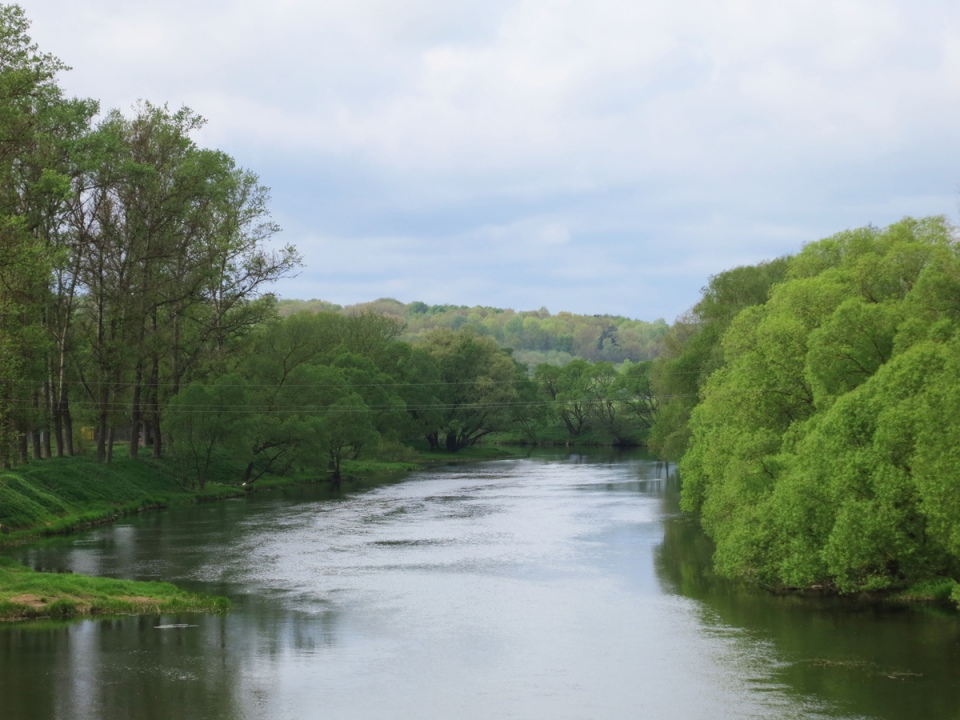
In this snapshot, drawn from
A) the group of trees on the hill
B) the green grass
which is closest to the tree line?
the green grass

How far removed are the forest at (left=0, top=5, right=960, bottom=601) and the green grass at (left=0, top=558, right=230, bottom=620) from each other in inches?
351

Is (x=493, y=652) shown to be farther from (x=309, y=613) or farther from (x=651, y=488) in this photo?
(x=651, y=488)

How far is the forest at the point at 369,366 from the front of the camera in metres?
28.7

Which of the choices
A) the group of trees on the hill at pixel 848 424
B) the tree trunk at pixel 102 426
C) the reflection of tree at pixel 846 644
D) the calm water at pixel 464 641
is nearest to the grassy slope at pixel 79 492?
the tree trunk at pixel 102 426

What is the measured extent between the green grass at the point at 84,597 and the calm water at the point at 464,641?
106 cm

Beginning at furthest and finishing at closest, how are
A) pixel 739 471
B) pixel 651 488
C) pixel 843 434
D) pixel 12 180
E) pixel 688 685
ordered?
pixel 651 488 → pixel 12 180 → pixel 739 471 → pixel 843 434 → pixel 688 685

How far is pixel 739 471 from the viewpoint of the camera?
3569cm

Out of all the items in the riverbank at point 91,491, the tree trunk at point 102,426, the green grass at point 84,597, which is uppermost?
the tree trunk at point 102,426

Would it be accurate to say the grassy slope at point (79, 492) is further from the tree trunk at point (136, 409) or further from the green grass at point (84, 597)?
the green grass at point (84, 597)

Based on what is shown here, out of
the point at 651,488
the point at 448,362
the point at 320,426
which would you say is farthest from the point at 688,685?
the point at 448,362

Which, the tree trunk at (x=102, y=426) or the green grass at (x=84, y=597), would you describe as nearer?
the green grass at (x=84, y=597)

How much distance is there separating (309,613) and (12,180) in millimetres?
25621

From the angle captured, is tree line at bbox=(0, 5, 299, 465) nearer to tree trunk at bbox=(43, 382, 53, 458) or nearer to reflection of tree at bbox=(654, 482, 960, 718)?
tree trunk at bbox=(43, 382, 53, 458)

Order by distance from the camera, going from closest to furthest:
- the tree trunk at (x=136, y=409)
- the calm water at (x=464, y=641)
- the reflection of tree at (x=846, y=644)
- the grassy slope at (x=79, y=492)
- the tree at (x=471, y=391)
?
the calm water at (x=464, y=641) → the reflection of tree at (x=846, y=644) → the grassy slope at (x=79, y=492) → the tree trunk at (x=136, y=409) → the tree at (x=471, y=391)
